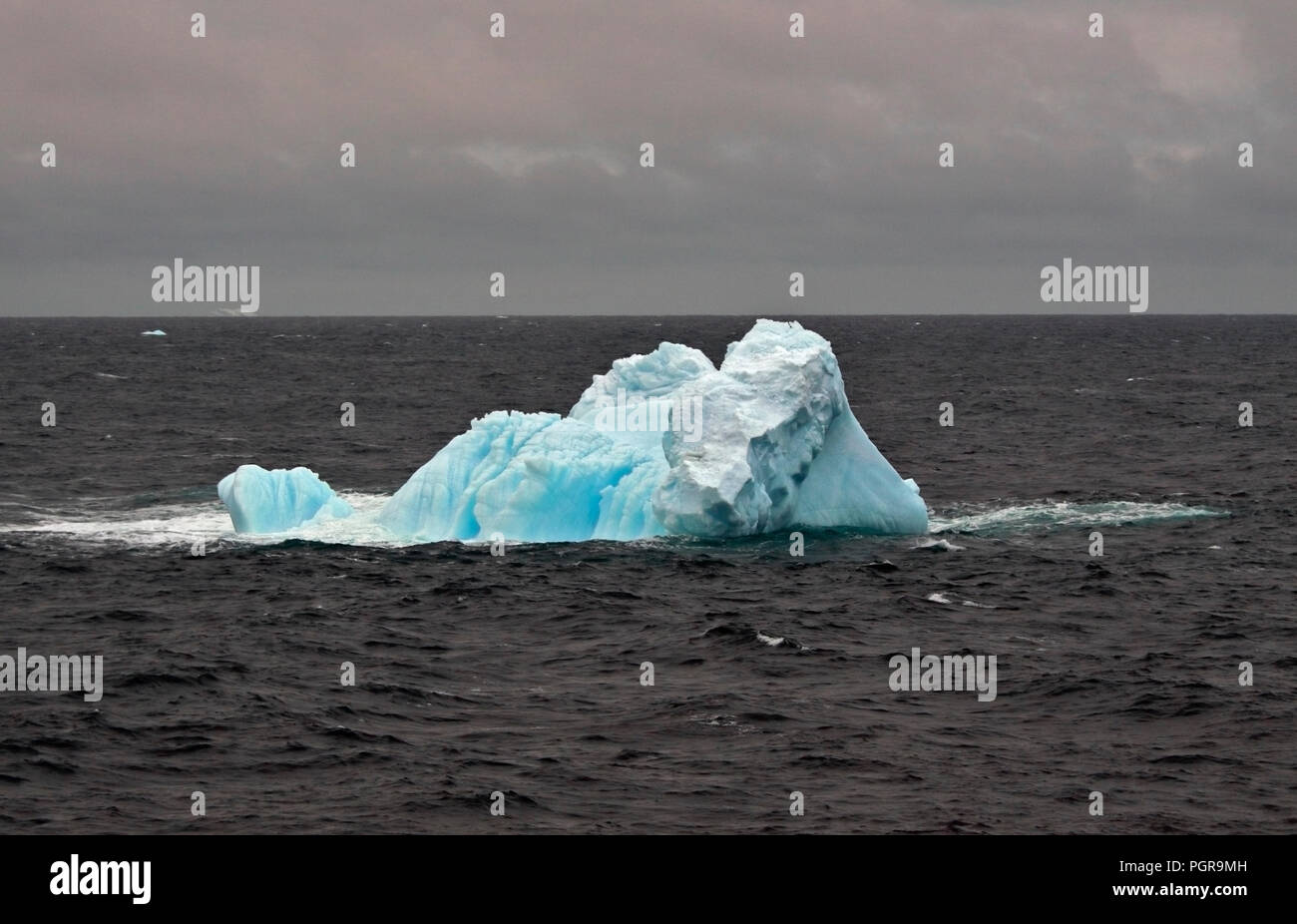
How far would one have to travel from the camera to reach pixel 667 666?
2736cm

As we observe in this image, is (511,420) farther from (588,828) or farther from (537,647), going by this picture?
(588,828)

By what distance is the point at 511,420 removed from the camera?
3897 cm

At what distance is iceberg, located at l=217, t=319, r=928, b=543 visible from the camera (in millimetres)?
36344

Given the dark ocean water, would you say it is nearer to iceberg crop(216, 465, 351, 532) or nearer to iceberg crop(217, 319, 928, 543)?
iceberg crop(217, 319, 928, 543)

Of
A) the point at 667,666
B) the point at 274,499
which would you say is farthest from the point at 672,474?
the point at 274,499

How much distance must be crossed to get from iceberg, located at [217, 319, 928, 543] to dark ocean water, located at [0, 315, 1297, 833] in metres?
1.07

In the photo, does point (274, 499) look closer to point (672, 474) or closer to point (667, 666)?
point (672, 474)

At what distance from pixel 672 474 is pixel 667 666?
938cm

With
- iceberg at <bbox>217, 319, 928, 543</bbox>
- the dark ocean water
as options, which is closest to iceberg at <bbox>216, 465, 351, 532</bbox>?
iceberg at <bbox>217, 319, 928, 543</bbox>

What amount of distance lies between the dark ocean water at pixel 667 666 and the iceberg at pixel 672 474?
3.50ft

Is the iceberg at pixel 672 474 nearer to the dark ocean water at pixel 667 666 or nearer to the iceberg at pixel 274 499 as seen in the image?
the iceberg at pixel 274 499

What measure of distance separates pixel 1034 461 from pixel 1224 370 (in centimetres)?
Result: 6343

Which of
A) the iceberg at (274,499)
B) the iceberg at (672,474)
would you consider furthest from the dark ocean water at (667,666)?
the iceberg at (274,499)
